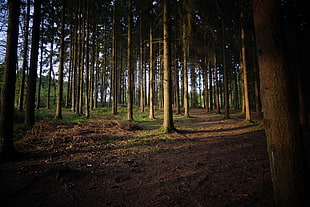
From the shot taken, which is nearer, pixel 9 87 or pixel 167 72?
pixel 9 87

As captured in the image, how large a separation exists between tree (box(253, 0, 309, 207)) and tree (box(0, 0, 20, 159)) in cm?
744

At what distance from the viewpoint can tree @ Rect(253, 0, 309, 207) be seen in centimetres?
188

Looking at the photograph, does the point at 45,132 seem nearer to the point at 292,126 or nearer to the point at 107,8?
the point at 292,126

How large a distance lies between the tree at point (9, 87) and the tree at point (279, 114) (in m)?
7.44

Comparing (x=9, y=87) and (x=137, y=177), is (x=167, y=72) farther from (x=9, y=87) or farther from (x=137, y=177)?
(x=9, y=87)

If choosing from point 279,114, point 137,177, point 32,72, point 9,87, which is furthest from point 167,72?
point 32,72

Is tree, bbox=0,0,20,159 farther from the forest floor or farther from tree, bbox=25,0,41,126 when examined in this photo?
tree, bbox=25,0,41,126

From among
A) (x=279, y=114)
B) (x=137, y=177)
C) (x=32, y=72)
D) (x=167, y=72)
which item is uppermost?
(x=32, y=72)

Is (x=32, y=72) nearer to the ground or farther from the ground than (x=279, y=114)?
farther from the ground

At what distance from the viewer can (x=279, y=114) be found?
2043 millimetres

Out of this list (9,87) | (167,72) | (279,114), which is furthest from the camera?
(167,72)

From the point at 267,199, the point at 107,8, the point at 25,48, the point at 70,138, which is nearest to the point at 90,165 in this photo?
the point at 70,138

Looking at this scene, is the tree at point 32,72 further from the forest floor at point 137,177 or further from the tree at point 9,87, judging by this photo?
the tree at point 9,87

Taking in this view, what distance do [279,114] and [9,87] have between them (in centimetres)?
779
